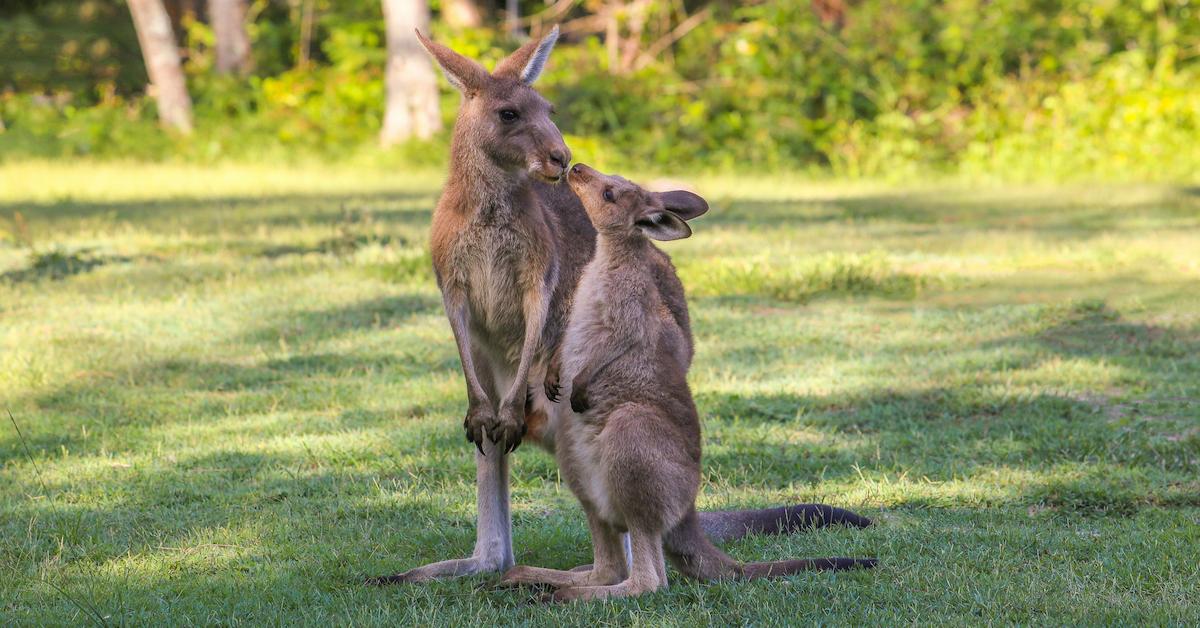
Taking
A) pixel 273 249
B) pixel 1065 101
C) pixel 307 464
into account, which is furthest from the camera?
pixel 1065 101

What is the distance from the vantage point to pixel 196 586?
437 centimetres

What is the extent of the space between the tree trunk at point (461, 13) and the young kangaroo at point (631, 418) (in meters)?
17.7

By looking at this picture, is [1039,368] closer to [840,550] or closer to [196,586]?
[840,550]

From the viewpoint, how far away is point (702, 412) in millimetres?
6734

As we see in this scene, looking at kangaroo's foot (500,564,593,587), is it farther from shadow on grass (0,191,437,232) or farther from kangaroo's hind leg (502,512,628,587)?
shadow on grass (0,191,437,232)

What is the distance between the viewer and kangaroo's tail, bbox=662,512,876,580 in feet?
13.8

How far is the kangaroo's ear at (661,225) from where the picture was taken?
4.26m

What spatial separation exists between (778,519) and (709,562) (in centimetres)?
68

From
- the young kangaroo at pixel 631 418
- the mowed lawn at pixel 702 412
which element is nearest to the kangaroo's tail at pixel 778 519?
the mowed lawn at pixel 702 412

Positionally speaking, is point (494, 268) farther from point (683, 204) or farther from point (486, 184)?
point (683, 204)

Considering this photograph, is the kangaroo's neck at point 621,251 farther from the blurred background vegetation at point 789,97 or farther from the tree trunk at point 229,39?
the tree trunk at point 229,39

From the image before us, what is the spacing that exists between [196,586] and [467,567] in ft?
2.77

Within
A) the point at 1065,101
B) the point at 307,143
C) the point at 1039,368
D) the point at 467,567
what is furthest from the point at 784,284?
the point at 307,143

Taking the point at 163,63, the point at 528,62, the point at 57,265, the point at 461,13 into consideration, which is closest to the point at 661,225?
the point at 528,62
